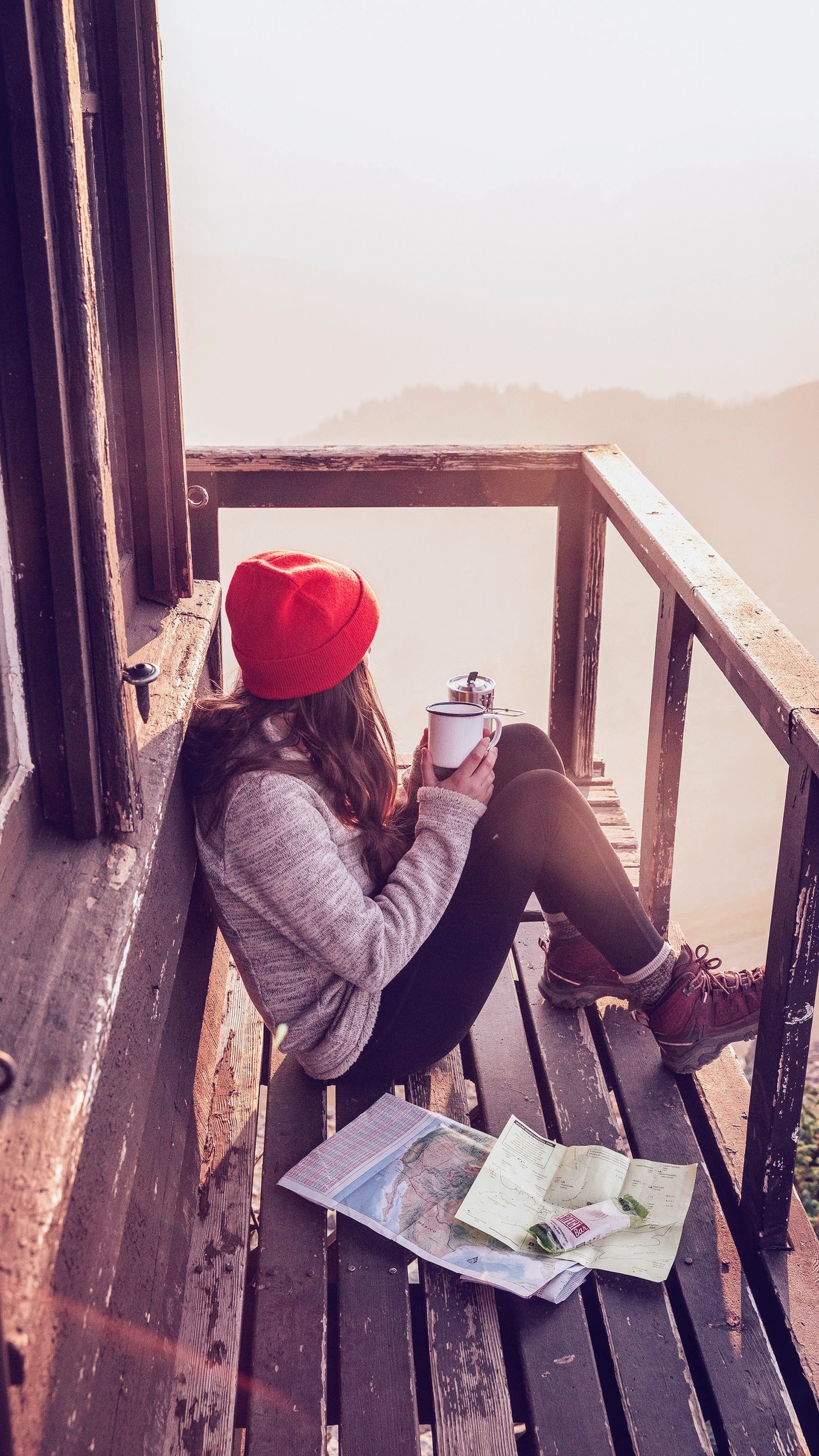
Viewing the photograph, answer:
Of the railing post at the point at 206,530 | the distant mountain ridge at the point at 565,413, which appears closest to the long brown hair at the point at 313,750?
the railing post at the point at 206,530

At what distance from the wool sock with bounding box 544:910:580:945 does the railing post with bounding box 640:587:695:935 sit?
24 cm

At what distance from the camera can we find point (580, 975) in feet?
7.14

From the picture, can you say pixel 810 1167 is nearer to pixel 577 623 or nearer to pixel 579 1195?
pixel 577 623

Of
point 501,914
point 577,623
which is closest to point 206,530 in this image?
point 577,623

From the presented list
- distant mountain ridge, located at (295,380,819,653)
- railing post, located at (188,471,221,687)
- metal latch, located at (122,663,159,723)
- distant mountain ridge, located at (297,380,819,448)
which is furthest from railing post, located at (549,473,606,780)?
distant mountain ridge, located at (297,380,819,448)

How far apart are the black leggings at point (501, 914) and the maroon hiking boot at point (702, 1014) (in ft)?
0.29

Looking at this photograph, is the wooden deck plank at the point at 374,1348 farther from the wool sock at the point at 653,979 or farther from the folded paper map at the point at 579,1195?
the wool sock at the point at 653,979

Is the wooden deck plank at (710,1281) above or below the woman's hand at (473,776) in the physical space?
below

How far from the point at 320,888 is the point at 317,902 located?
24 millimetres

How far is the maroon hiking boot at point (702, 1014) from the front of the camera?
6.45 feet

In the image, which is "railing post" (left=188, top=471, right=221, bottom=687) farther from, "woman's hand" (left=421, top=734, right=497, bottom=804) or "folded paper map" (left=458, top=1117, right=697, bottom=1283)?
"folded paper map" (left=458, top=1117, right=697, bottom=1283)

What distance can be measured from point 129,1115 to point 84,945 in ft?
0.63

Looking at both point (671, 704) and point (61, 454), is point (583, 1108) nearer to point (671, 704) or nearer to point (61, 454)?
point (671, 704)

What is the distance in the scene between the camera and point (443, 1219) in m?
1.65
